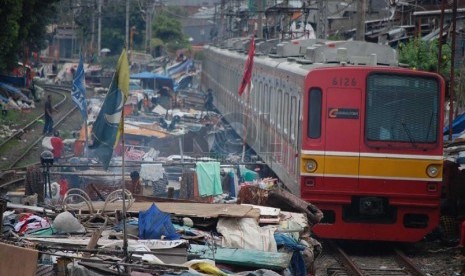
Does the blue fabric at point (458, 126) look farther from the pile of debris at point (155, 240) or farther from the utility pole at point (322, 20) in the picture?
the pile of debris at point (155, 240)

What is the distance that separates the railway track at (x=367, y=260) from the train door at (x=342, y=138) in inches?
40.4

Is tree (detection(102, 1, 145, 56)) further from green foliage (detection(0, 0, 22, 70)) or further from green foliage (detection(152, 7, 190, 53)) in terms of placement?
green foliage (detection(0, 0, 22, 70))

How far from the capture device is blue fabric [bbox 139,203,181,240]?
9297 mm

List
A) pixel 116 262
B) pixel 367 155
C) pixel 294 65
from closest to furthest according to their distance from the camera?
pixel 116 262 → pixel 367 155 → pixel 294 65

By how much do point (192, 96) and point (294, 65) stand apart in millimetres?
26610

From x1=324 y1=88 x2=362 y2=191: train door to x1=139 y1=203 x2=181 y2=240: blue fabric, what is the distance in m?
4.44

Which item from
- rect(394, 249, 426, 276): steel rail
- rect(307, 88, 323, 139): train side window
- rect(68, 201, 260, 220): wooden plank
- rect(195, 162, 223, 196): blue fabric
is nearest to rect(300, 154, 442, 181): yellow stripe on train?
rect(307, 88, 323, 139): train side window

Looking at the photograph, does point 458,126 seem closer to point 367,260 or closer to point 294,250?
point 367,260

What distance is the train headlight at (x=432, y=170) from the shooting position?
44.0ft

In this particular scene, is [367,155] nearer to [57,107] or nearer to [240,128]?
[240,128]

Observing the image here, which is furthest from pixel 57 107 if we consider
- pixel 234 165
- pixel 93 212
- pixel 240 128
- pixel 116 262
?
pixel 116 262

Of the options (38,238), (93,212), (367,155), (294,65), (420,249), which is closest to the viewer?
(38,238)

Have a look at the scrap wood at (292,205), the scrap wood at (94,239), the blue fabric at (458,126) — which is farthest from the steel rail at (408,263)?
the blue fabric at (458,126)

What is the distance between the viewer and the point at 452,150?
16250 millimetres
